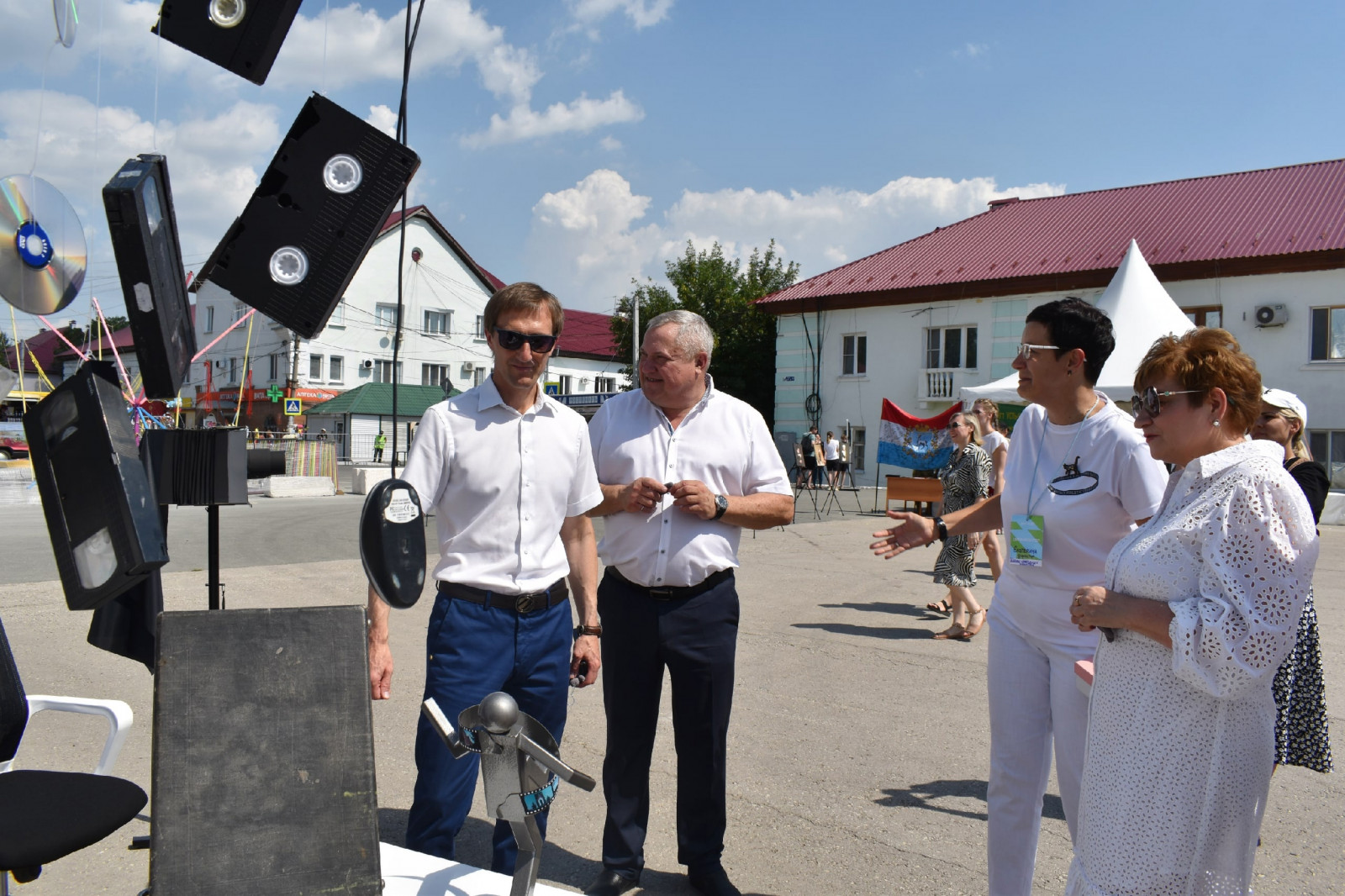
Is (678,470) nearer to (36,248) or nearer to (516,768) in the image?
(516,768)

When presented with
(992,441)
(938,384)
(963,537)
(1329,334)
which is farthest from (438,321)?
(963,537)

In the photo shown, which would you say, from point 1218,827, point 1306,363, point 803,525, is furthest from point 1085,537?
point 1306,363

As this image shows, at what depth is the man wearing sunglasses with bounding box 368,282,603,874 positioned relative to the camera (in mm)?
2955

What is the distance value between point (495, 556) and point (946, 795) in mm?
2512

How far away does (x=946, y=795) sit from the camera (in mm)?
4387

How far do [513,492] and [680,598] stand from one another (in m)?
0.72

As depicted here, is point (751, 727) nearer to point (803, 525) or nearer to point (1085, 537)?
point (1085, 537)

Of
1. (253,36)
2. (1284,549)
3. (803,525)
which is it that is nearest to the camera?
(1284,549)

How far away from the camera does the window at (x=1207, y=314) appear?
24067 millimetres

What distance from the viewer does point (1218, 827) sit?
6.94 feet

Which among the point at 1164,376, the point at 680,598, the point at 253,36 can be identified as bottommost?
the point at 680,598

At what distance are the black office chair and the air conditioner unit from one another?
2573 centimetres

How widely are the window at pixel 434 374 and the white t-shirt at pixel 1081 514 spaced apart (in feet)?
158

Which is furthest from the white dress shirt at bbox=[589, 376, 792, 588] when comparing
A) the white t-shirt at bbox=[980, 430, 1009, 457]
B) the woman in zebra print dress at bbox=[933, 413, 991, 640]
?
the white t-shirt at bbox=[980, 430, 1009, 457]
